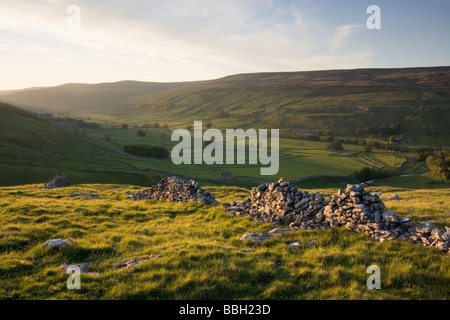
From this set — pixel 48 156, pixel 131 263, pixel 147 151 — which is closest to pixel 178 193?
pixel 131 263

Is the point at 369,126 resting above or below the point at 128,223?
above

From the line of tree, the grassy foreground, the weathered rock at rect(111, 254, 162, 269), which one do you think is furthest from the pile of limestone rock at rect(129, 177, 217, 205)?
the line of tree

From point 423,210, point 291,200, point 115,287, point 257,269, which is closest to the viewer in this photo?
point 115,287

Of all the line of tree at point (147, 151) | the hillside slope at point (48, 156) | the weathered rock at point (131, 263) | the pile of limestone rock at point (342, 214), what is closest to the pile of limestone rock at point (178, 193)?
the pile of limestone rock at point (342, 214)

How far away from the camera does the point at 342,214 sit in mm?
13922

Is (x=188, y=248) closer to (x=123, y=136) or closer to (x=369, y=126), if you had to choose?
(x=123, y=136)

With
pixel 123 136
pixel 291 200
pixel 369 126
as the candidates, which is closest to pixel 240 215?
pixel 291 200

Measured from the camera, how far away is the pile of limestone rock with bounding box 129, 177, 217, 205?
915 inches

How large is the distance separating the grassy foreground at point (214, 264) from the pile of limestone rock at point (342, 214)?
0.65m

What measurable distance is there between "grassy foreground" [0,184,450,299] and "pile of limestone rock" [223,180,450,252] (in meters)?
0.65

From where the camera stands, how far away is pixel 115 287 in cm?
866

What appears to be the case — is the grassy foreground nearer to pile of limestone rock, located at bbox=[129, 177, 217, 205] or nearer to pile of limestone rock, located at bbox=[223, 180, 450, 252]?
pile of limestone rock, located at bbox=[223, 180, 450, 252]

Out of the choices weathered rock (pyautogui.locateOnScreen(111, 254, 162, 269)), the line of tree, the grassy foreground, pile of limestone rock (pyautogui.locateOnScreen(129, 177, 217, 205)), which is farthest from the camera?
the line of tree
